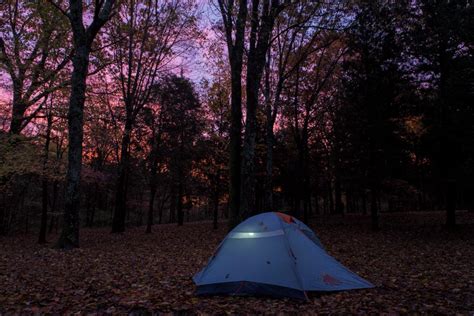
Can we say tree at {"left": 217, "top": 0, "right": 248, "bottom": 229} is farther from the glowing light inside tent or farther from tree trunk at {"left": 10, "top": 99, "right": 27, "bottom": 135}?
tree trunk at {"left": 10, "top": 99, "right": 27, "bottom": 135}

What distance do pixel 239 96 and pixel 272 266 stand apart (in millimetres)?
7727

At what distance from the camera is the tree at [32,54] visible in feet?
59.3

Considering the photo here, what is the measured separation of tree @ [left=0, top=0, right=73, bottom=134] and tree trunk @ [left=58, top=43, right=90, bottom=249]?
4905mm

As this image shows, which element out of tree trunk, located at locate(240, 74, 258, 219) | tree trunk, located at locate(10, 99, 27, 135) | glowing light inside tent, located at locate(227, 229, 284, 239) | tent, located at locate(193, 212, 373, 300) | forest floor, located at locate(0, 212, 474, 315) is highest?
tree trunk, located at locate(10, 99, 27, 135)

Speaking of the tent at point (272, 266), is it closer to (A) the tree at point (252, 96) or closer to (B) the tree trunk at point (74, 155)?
(A) the tree at point (252, 96)

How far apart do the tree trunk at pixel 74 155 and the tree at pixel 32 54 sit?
4.90 m

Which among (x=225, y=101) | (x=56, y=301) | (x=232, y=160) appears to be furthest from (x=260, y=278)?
(x=225, y=101)

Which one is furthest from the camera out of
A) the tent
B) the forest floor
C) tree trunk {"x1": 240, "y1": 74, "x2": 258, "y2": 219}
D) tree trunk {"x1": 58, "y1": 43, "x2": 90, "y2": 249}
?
tree trunk {"x1": 58, "y1": 43, "x2": 90, "y2": 249}

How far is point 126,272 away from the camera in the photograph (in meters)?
9.05

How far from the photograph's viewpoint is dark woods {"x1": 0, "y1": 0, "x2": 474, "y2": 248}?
1309cm

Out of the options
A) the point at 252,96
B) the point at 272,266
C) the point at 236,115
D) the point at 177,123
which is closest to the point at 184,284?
the point at 272,266

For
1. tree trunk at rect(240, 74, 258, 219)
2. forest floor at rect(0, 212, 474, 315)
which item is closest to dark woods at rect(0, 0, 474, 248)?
tree trunk at rect(240, 74, 258, 219)

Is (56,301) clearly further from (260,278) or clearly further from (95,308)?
(260,278)

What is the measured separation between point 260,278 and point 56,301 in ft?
13.0
